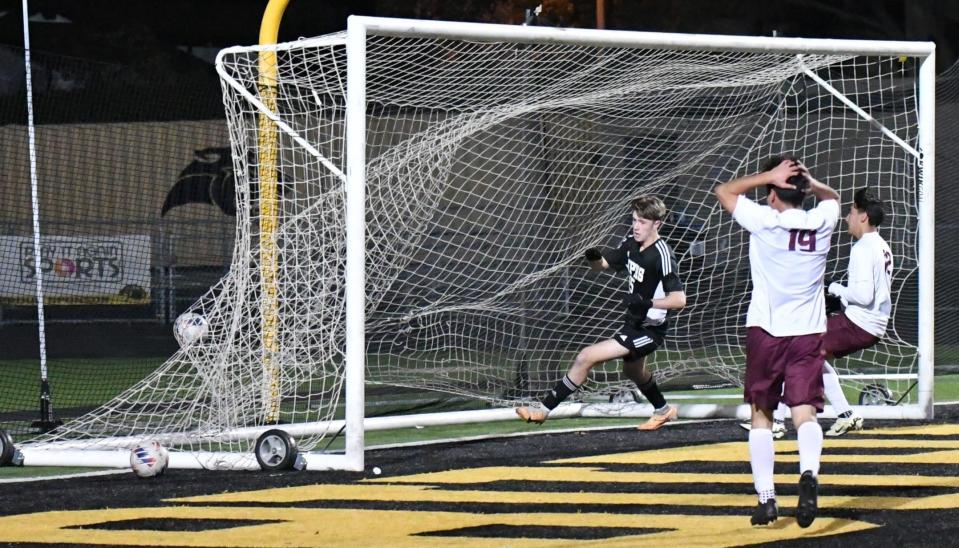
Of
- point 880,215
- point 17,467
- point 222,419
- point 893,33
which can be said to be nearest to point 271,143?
point 222,419

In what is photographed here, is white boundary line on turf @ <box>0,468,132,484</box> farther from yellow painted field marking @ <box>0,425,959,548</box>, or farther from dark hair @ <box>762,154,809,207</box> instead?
dark hair @ <box>762,154,809,207</box>

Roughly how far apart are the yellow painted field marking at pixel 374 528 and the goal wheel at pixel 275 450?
5.21 ft

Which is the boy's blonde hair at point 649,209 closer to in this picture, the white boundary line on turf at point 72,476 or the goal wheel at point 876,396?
the goal wheel at point 876,396

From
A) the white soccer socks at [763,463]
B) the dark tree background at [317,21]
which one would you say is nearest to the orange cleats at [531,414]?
the white soccer socks at [763,463]

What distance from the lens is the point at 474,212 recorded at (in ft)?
43.0

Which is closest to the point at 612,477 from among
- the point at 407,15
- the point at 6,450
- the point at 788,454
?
the point at 788,454

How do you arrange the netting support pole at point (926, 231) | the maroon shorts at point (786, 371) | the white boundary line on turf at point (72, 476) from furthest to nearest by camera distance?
1. the netting support pole at point (926, 231)
2. the white boundary line on turf at point (72, 476)
3. the maroon shorts at point (786, 371)

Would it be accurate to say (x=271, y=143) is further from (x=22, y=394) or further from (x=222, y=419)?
(x=22, y=394)

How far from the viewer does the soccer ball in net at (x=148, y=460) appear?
9781 mm

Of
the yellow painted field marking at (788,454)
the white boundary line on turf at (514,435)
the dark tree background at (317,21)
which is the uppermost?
the dark tree background at (317,21)

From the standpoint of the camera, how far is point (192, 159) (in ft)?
61.1

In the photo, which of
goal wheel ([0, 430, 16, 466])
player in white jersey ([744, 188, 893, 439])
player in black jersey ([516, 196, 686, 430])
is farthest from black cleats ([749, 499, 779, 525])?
goal wheel ([0, 430, 16, 466])

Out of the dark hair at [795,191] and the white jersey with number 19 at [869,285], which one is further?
the white jersey with number 19 at [869,285]

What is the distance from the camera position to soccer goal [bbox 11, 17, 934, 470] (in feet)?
35.7
